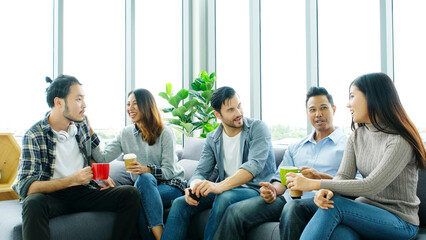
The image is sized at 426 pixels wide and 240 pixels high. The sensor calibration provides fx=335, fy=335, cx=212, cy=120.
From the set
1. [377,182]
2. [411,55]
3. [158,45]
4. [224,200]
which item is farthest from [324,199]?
[158,45]

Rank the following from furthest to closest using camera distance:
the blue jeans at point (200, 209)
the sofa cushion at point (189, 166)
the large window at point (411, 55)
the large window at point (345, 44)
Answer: the large window at point (345, 44) < the large window at point (411, 55) < the sofa cushion at point (189, 166) < the blue jeans at point (200, 209)

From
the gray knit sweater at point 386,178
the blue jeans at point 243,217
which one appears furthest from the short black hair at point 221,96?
the gray knit sweater at point 386,178

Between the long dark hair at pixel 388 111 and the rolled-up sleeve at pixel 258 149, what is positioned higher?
the long dark hair at pixel 388 111

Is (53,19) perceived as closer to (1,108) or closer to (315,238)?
(1,108)

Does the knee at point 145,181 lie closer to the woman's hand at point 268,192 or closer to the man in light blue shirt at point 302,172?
the man in light blue shirt at point 302,172

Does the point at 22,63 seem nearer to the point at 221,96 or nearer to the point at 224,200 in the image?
the point at 221,96

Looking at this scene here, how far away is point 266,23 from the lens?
419 centimetres

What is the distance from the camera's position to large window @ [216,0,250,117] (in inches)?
173

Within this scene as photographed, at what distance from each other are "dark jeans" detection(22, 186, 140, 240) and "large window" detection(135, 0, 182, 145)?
231 centimetres

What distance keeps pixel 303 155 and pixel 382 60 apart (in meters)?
1.63

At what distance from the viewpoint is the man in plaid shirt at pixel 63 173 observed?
196cm

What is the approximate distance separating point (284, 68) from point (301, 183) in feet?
8.49

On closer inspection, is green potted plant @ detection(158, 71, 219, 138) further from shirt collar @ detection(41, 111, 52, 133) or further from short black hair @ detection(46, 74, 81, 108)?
shirt collar @ detection(41, 111, 52, 133)

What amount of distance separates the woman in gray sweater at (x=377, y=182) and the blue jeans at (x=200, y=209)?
44 centimetres
